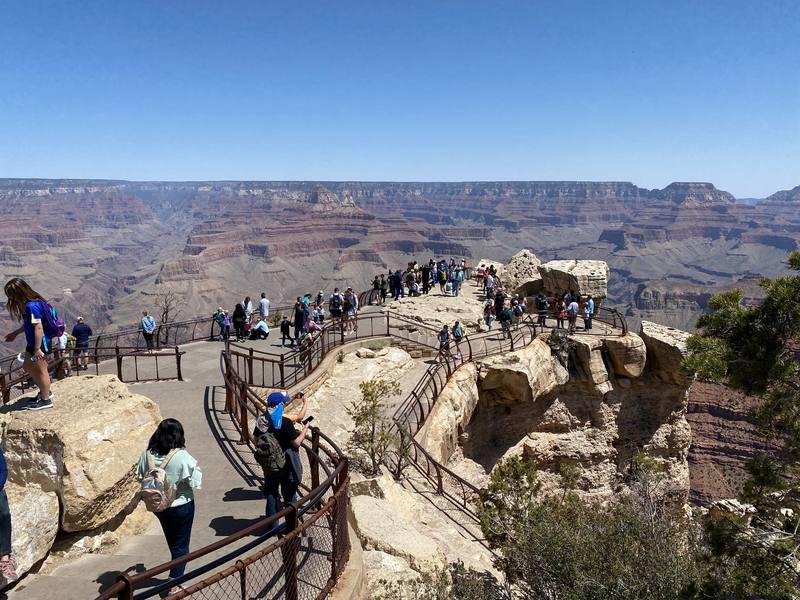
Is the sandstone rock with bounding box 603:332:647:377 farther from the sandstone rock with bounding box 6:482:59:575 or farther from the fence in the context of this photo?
the sandstone rock with bounding box 6:482:59:575

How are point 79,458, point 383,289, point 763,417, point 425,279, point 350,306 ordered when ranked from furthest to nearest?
point 425,279
point 383,289
point 350,306
point 763,417
point 79,458

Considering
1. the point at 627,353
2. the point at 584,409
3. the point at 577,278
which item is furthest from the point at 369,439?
the point at 577,278

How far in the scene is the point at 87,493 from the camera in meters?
6.43

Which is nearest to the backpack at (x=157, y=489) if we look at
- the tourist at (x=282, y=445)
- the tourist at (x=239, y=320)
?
the tourist at (x=282, y=445)

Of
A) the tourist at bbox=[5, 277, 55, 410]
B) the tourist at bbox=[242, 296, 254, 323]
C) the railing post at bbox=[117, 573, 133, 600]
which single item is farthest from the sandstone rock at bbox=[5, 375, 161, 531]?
the tourist at bbox=[242, 296, 254, 323]

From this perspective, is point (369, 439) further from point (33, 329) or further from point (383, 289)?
point (383, 289)

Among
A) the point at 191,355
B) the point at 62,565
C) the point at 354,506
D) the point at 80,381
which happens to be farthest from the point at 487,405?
the point at 62,565

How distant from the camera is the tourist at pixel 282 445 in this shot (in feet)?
22.2

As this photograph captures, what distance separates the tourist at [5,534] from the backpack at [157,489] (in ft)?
3.62

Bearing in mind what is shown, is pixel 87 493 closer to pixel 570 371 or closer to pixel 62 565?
pixel 62 565

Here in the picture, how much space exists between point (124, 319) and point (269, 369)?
17199 cm

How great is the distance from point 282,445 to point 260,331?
14360mm

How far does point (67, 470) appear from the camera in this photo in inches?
253

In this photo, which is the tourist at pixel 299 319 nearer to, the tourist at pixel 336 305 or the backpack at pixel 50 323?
the tourist at pixel 336 305
